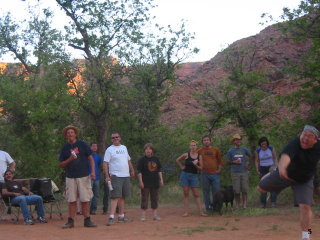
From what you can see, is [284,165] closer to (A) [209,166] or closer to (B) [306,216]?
(B) [306,216]

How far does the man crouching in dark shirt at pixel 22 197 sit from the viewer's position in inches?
384

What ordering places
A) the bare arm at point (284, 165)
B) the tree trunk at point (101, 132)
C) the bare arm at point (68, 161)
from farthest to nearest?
the tree trunk at point (101, 132), the bare arm at point (68, 161), the bare arm at point (284, 165)

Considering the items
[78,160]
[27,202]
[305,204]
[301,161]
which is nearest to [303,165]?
[301,161]

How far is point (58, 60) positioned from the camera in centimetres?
1697

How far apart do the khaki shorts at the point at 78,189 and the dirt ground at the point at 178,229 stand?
55 centimetres

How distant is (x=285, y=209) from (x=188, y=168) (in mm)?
2454

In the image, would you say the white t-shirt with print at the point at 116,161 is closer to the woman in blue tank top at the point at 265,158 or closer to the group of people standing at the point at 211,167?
the group of people standing at the point at 211,167

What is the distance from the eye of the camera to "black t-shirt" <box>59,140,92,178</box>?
9.03 meters

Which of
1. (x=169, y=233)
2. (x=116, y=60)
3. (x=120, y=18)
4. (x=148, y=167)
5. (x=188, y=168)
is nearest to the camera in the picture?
(x=169, y=233)

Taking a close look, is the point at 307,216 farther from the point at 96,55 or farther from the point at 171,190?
the point at 96,55

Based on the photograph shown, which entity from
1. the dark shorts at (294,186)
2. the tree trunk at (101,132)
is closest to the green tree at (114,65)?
the tree trunk at (101,132)

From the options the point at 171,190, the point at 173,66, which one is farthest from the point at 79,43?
the point at 171,190

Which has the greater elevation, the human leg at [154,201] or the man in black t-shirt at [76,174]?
the man in black t-shirt at [76,174]

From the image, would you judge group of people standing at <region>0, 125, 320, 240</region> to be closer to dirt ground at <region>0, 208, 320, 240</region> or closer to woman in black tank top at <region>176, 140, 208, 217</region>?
woman in black tank top at <region>176, 140, 208, 217</region>
